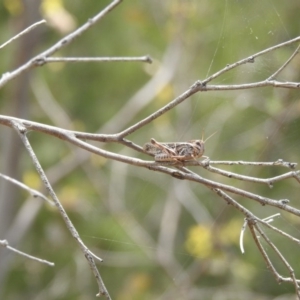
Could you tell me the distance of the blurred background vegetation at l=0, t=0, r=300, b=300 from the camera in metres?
2.91

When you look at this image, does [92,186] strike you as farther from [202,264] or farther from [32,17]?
[32,17]

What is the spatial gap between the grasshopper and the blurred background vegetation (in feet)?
5.50

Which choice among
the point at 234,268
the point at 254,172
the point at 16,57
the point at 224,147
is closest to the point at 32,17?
the point at 16,57

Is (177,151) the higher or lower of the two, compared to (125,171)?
lower

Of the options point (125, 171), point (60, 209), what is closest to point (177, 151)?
point (60, 209)

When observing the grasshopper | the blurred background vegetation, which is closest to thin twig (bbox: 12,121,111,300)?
the grasshopper

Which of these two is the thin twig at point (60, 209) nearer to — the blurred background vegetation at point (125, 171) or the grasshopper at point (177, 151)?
the grasshopper at point (177, 151)

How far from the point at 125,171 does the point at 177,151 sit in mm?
2636

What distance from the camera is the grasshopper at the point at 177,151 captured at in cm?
97

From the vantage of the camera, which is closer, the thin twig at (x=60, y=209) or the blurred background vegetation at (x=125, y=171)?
the thin twig at (x=60, y=209)

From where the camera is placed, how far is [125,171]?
3.61 m

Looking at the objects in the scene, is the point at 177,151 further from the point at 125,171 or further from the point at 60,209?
the point at 125,171

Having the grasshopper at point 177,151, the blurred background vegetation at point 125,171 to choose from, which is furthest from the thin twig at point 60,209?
the blurred background vegetation at point 125,171

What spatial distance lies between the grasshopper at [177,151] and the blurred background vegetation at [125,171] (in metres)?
1.68
